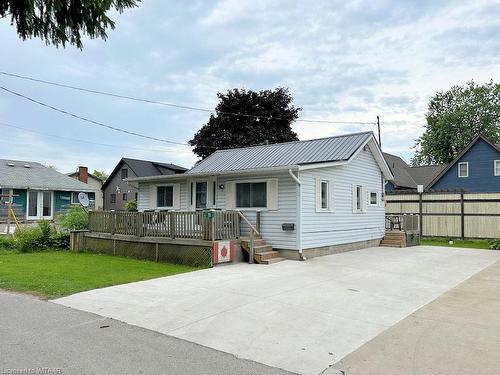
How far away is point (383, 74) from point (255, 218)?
9.59 meters

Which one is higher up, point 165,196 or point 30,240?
point 165,196

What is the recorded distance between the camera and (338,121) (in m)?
29.7

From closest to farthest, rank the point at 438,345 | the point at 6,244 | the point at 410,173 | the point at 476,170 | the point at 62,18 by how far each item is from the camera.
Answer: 1. the point at 62,18
2. the point at 438,345
3. the point at 6,244
4. the point at 476,170
5. the point at 410,173

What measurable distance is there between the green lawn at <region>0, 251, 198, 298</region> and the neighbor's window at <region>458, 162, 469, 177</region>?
24156mm

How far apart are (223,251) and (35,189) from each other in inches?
913

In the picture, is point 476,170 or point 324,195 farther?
point 476,170

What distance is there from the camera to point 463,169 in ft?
92.2

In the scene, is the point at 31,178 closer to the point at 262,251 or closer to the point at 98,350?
the point at 262,251

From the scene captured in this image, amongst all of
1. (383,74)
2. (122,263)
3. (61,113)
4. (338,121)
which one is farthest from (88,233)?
(338,121)

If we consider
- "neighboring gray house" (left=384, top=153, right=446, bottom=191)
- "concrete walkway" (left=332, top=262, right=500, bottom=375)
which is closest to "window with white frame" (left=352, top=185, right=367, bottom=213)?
"concrete walkway" (left=332, top=262, right=500, bottom=375)

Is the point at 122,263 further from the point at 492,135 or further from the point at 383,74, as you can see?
the point at 492,135

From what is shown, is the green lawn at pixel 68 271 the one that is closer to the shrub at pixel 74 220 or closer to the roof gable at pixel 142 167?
the shrub at pixel 74 220

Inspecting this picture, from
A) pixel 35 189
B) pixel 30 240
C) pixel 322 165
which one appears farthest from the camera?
pixel 35 189

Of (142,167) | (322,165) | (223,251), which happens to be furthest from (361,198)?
(142,167)
